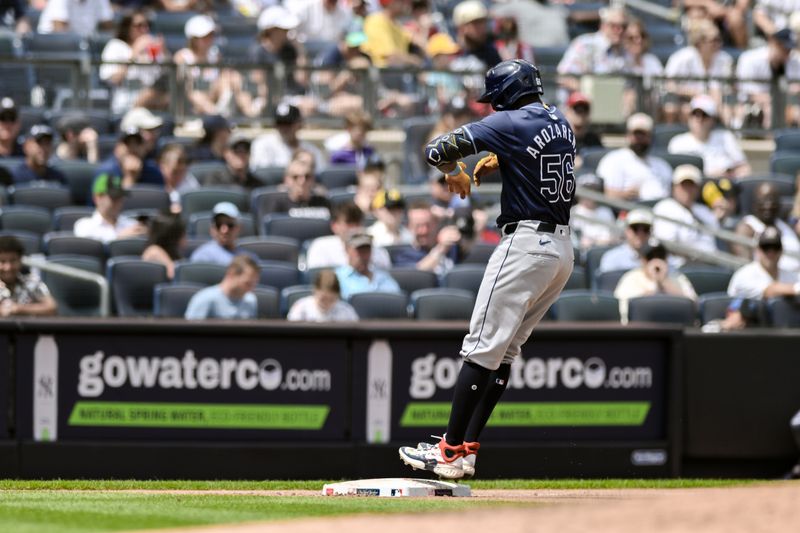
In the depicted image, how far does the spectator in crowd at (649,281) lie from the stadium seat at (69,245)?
176 inches

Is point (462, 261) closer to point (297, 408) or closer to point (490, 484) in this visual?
point (297, 408)

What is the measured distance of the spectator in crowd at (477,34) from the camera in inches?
660

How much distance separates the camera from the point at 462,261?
13500 mm

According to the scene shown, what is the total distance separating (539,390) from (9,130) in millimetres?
6042

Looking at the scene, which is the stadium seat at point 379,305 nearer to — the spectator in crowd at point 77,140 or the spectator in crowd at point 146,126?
the spectator in crowd at point 146,126

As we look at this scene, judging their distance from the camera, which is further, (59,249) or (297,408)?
(59,249)

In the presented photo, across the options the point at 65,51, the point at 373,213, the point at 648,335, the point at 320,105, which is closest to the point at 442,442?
the point at 648,335

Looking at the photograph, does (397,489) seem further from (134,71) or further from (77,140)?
(134,71)

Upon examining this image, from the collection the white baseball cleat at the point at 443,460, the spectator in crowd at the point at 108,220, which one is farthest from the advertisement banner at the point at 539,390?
the spectator in crowd at the point at 108,220

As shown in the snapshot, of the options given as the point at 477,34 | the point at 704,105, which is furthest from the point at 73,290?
the point at 704,105

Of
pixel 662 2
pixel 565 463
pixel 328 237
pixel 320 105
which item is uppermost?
pixel 662 2

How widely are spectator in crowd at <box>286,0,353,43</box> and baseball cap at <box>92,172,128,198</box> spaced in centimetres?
491

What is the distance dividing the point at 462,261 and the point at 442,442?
17.4ft

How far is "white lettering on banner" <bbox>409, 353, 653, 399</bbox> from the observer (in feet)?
37.2
